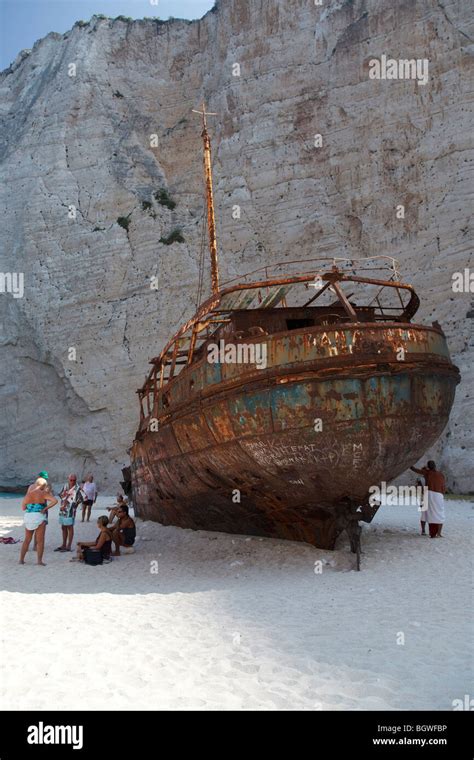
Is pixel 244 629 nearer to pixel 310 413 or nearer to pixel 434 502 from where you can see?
pixel 310 413

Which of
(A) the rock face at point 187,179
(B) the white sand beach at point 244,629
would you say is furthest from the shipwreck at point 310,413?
(A) the rock face at point 187,179

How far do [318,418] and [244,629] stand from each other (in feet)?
9.02

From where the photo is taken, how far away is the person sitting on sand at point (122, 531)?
339 inches

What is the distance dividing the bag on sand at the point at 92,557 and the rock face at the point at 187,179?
16.9 metres

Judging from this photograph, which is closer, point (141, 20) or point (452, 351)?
point (452, 351)

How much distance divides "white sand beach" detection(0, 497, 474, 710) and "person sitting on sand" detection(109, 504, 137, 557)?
0.24 meters

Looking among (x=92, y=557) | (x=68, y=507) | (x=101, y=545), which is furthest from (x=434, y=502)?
(x=68, y=507)

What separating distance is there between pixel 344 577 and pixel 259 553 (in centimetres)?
165

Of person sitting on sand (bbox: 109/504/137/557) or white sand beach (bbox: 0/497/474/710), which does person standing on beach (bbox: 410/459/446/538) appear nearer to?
white sand beach (bbox: 0/497/474/710)

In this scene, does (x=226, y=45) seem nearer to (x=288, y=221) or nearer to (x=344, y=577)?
(x=288, y=221)

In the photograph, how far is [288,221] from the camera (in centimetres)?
2550

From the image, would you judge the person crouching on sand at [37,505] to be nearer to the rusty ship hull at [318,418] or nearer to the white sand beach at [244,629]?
the white sand beach at [244,629]

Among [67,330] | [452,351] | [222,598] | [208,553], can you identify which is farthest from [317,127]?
[222,598]

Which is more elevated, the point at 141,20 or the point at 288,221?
the point at 141,20
